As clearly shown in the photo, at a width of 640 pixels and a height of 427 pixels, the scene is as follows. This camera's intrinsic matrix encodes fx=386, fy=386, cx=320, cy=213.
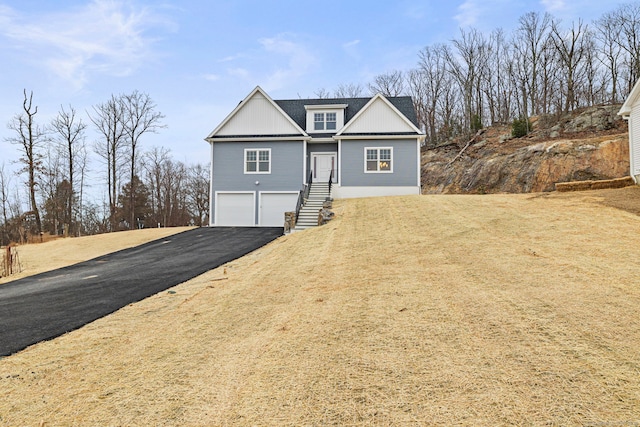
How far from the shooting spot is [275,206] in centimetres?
2131

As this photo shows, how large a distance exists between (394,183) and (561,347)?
17.7m

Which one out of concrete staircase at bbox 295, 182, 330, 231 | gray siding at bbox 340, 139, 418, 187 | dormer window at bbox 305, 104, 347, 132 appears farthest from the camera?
dormer window at bbox 305, 104, 347, 132

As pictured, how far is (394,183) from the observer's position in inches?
832

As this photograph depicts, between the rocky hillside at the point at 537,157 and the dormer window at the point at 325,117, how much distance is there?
10.2 metres

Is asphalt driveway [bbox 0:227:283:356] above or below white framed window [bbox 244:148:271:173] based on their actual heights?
below

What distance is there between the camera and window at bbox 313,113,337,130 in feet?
75.2

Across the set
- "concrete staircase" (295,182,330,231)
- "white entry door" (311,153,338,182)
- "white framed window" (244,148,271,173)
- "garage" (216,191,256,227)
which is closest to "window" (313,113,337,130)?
"white entry door" (311,153,338,182)

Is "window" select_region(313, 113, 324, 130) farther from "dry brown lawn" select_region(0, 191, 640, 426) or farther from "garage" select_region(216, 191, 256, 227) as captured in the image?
"dry brown lawn" select_region(0, 191, 640, 426)

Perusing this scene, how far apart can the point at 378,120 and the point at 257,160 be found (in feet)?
23.3

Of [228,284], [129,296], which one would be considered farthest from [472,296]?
[129,296]

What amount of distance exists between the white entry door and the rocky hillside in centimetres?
1007

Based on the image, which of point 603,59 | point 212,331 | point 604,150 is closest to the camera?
point 212,331

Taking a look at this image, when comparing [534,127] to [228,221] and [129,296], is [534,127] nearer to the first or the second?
[228,221]

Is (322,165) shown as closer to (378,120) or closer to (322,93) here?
(378,120)
